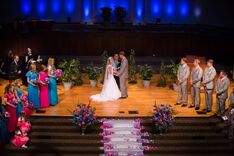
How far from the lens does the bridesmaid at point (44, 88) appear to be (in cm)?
1376

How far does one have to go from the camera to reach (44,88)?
45.6ft

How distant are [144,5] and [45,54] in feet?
28.9

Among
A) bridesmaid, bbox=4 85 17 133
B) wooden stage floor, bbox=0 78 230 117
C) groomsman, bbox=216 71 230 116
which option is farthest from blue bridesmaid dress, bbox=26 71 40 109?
groomsman, bbox=216 71 230 116

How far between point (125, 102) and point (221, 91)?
3194 millimetres

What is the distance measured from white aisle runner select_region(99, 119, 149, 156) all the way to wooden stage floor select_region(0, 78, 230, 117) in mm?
354

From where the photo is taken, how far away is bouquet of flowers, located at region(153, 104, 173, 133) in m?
12.4

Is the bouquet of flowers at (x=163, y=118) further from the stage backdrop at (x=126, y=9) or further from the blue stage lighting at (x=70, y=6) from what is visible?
the blue stage lighting at (x=70, y=6)

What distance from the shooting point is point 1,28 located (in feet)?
63.6

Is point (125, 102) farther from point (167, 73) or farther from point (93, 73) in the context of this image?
point (167, 73)

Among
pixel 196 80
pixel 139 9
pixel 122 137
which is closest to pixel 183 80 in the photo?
pixel 196 80

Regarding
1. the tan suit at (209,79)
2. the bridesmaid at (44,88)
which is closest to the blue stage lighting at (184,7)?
the tan suit at (209,79)

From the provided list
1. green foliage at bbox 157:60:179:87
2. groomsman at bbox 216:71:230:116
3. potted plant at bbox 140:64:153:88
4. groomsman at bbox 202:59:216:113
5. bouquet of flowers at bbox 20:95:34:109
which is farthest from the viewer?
potted plant at bbox 140:64:153:88

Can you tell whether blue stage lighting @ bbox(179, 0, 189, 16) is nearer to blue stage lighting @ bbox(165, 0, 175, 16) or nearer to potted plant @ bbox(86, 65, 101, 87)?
blue stage lighting @ bbox(165, 0, 175, 16)

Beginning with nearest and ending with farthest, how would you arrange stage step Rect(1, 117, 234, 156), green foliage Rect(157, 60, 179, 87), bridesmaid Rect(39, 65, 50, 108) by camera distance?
stage step Rect(1, 117, 234, 156)
bridesmaid Rect(39, 65, 50, 108)
green foliage Rect(157, 60, 179, 87)
